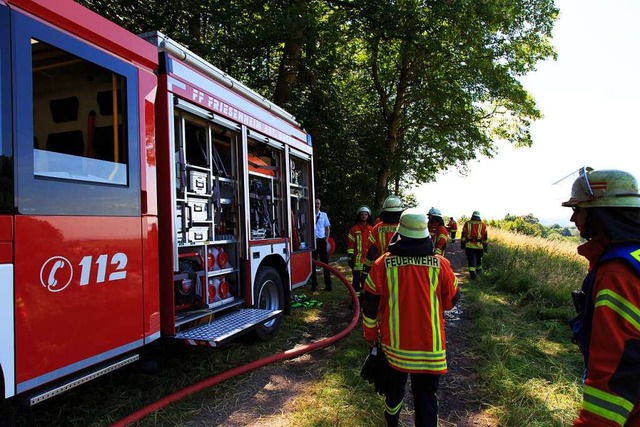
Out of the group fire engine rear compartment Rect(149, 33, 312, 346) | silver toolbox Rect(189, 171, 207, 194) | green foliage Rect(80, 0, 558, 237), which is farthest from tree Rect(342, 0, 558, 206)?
silver toolbox Rect(189, 171, 207, 194)

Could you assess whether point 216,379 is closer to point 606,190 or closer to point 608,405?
point 608,405

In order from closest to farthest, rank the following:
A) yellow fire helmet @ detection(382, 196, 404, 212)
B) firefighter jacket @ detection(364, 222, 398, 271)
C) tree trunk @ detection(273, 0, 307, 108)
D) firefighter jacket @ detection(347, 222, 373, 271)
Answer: firefighter jacket @ detection(364, 222, 398, 271), yellow fire helmet @ detection(382, 196, 404, 212), firefighter jacket @ detection(347, 222, 373, 271), tree trunk @ detection(273, 0, 307, 108)

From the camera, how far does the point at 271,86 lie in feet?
43.3

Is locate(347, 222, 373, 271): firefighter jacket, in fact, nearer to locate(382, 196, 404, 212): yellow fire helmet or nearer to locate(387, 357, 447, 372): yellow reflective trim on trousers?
locate(382, 196, 404, 212): yellow fire helmet

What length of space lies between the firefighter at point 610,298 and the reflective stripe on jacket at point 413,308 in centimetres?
108

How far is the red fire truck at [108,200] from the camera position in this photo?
2.46m

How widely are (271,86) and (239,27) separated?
3268mm

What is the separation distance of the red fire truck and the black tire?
278 mm

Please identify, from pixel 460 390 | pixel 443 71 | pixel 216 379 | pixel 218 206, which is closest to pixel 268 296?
pixel 218 206

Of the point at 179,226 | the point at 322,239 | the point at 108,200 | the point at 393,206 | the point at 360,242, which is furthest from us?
the point at 322,239

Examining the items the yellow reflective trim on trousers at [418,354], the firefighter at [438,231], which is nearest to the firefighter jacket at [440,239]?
the firefighter at [438,231]

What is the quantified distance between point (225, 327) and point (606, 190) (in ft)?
11.5

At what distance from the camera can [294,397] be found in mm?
3863

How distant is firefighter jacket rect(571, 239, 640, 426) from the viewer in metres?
1.34
